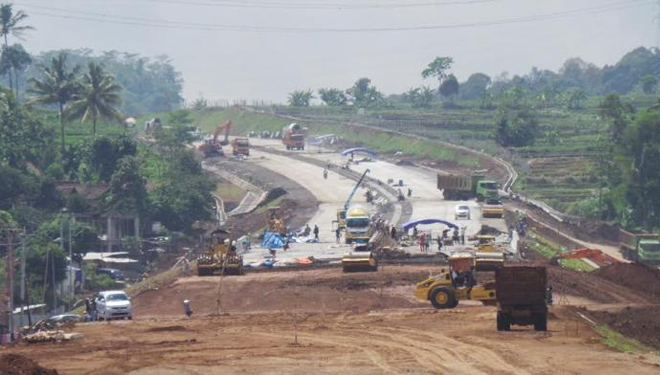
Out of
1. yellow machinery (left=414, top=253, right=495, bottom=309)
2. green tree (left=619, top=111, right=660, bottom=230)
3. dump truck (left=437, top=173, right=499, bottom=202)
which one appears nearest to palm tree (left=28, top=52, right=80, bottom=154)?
dump truck (left=437, top=173, right=499, bottom=202)

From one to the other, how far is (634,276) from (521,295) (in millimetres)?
28904

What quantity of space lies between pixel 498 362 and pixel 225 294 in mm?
29747

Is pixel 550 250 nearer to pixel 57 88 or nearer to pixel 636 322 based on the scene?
pixel 636 322

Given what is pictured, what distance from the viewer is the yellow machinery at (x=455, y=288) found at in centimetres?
5497

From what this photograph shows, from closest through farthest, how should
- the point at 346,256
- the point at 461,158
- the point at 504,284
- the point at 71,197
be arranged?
the point at 504,284 < the point at 346,256 < the point at 71,197 < the point at 461,158

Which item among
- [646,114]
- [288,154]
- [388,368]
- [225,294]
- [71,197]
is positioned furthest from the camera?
[288,154]

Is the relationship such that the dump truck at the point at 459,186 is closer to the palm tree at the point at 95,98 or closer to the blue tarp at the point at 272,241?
the blue tarp at the point at 272,241

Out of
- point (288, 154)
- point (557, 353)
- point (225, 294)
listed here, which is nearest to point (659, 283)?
point (225, 294)

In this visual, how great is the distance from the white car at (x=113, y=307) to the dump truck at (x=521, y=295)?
1751 cm

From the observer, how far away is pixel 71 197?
108 meters

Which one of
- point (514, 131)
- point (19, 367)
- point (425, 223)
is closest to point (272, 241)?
point (425, 223)

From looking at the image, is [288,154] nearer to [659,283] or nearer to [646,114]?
[646,114]

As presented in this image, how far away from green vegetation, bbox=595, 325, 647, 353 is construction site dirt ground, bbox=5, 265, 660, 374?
451mm

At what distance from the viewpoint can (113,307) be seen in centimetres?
5694
